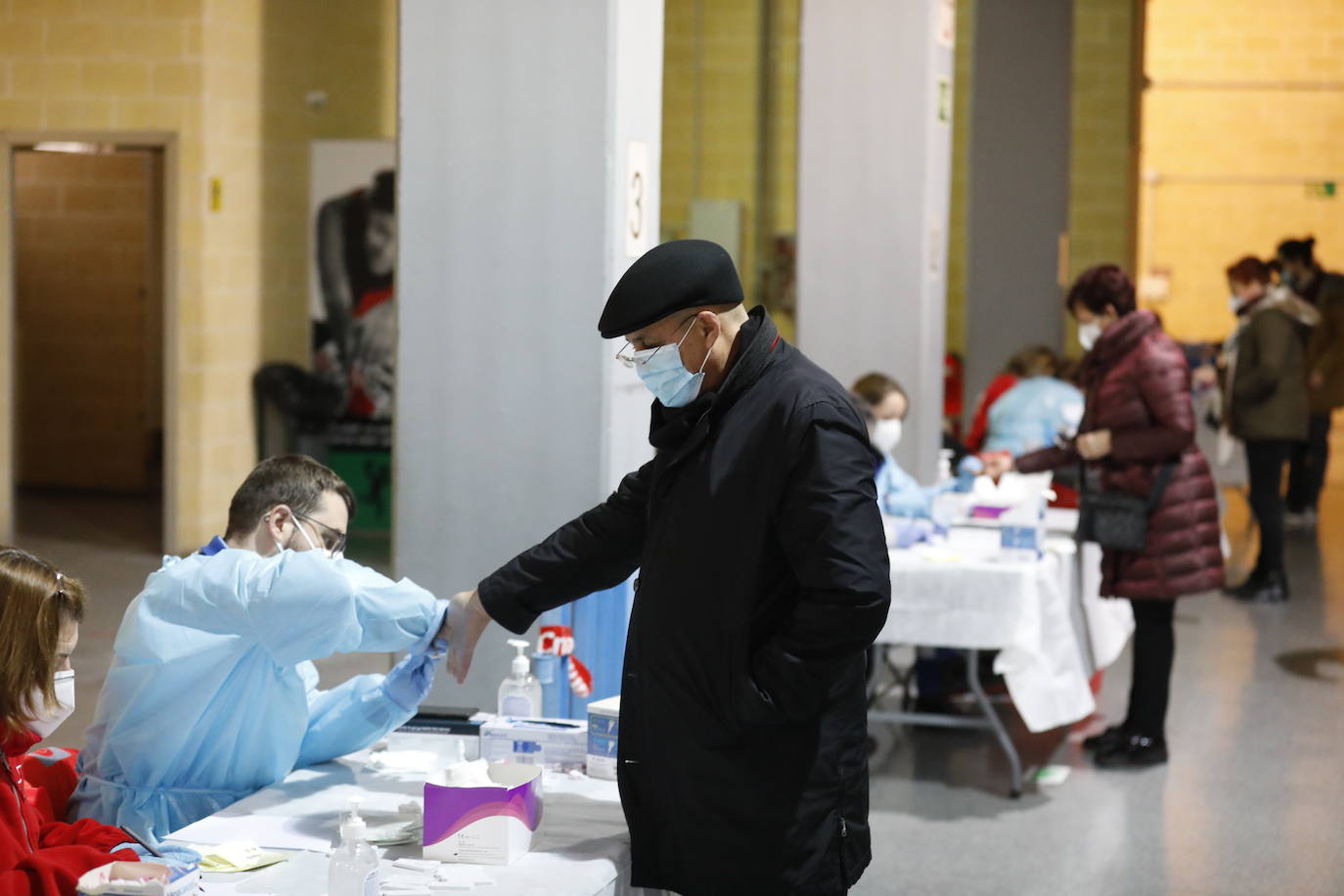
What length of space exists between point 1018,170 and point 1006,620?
627 centimetres

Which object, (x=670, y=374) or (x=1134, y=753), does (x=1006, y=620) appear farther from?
(x=670, y=374)

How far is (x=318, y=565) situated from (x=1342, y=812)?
369 cm

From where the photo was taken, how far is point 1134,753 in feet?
17.9

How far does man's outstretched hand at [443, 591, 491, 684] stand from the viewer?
2.75 m

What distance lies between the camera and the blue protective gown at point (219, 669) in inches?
101

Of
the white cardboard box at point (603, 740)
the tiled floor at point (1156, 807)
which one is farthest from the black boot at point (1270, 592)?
the white cardboard box at point (603, 740)

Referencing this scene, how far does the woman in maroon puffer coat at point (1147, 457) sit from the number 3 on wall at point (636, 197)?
175cm

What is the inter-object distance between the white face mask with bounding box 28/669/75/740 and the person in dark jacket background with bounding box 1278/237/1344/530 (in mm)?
8896

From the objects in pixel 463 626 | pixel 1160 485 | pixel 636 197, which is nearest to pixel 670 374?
pixel 463 626

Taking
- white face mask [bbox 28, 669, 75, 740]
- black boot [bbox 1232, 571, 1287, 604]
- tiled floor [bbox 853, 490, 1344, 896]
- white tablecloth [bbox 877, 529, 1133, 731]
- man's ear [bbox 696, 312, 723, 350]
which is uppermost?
man's ear [bbox 696, 312, 723, 350]

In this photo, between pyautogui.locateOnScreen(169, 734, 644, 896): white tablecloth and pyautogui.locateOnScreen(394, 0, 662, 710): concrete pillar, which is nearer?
pyautogui.locateOnScreen(169, 734, 644, 896): white tablecloth

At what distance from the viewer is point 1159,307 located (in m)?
14.9

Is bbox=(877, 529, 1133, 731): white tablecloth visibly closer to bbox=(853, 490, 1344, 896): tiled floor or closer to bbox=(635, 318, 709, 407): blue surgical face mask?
bbox=(853, 490, 1344, 896): tiled floor

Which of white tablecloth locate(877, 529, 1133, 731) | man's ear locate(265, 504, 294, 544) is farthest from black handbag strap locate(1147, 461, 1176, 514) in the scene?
man's ear locate(265, 504, 294, 544)
